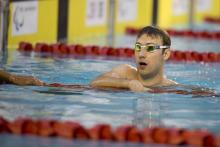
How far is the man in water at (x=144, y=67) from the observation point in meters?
5.84

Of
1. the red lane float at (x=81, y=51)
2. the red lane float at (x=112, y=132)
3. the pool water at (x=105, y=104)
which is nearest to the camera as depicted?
the red lane float at (x=112, y=132)

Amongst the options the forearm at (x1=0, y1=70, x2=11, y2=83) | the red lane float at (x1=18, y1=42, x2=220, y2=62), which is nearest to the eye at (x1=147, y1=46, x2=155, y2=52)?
the forearm at (x1=0, y1=70, x2=11, y2=83)

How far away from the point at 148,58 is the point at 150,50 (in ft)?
0.21

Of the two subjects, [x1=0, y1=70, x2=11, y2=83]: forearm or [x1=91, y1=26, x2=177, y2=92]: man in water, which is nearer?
[x1=91, y1=26, x2=177, y2=92]: man in water

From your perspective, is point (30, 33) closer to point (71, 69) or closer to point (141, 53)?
point (71, 69)

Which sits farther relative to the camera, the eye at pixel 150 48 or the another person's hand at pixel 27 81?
the another person's hand at pixel 27 81

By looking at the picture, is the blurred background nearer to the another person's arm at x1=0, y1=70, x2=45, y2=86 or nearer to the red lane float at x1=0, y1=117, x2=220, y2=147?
the another person's arm at x1=0, y1=70, x2=45, y2=86

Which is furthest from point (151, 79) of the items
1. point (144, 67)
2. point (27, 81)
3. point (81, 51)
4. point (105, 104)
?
point (81, 51)

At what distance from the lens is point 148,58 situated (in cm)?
588

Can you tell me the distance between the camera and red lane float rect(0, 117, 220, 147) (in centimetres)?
408

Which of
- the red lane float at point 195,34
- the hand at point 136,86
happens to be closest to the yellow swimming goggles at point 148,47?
the hand at point 136,86

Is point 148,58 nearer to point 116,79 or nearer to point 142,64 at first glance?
point 142,64

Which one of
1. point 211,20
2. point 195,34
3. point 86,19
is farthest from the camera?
point 211,20

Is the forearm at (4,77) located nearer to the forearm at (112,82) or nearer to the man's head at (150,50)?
the forearm at (112,82)
